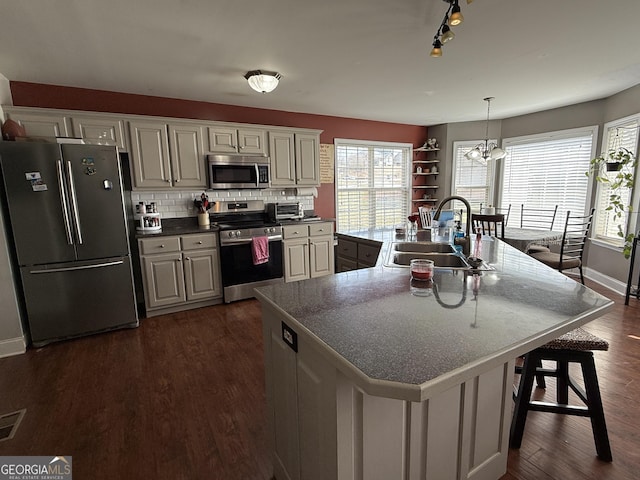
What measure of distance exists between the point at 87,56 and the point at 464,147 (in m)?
5.20

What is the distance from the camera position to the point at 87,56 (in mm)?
2490

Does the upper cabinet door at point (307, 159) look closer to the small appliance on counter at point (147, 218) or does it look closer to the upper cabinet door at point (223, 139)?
the upper cabinet door at point (223, 139)

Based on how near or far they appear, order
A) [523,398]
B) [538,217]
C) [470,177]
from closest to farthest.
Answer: [523,398]
[538,217]
[470,177]

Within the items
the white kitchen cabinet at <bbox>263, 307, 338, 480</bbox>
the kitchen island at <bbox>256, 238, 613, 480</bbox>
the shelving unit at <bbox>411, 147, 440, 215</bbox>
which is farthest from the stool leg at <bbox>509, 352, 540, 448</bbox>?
the shelving unit at <bbox>411, 147, 440, 215</bbox>

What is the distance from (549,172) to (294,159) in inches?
149

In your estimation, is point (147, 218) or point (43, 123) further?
point (147, 218)

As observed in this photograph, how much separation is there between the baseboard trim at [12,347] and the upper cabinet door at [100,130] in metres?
1.80

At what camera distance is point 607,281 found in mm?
4020

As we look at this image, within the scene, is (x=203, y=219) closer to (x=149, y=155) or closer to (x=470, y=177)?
(x=149, y=155)

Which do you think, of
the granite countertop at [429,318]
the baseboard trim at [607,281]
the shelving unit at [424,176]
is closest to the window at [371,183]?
the shelving unit at [424,176]

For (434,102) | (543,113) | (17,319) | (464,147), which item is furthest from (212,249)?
(543,113)

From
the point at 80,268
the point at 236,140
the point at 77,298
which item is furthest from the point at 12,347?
the point at 236,140

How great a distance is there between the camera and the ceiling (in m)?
1.92

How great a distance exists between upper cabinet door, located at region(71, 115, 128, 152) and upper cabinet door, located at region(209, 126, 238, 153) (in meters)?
0.86
